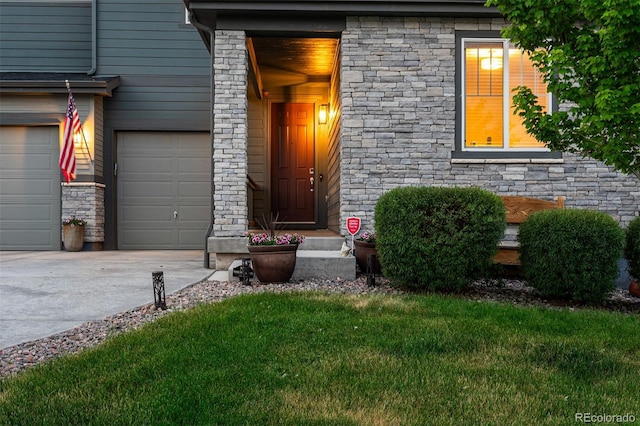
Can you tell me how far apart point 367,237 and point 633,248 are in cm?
283

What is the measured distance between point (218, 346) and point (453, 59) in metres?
5.21

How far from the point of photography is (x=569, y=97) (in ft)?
11.9

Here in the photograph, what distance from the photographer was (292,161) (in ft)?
32.7

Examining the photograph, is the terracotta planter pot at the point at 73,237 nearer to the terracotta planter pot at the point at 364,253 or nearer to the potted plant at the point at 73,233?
the potted plant at the point at 73,233

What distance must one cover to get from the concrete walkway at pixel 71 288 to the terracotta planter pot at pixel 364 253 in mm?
1913

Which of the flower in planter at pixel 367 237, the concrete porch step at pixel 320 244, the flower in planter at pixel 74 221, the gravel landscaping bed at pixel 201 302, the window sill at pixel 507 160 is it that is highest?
the window sill at pixel 507 160

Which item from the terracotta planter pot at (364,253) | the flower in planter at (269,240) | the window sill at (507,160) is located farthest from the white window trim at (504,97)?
the flower in planter at (269,240)

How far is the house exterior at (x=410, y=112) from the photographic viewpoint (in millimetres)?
6551

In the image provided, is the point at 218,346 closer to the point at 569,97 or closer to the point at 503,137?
the point at 569,97

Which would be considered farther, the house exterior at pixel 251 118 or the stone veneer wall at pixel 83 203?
the stone veneer wall at pixel 83 203

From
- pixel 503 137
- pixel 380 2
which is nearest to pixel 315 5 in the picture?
pixel 380 2

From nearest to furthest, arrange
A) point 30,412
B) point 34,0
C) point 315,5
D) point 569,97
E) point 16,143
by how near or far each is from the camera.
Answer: point 30,412 → point 569,97 → point 315,5 → point 16,143 → point 34,0

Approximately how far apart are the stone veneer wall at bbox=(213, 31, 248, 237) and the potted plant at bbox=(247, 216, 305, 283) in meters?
1.16

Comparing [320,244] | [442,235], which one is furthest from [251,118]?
[442,235]
